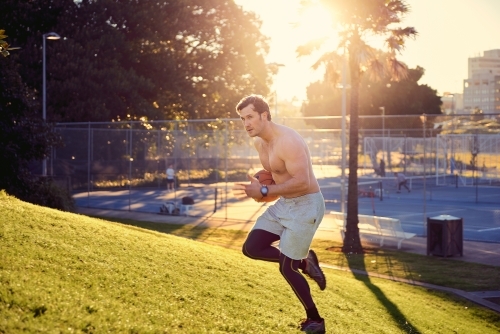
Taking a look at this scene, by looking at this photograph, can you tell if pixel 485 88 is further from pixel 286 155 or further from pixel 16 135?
pixel 286 155

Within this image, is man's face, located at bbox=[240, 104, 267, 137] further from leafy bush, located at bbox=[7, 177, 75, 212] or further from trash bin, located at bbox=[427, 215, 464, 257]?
leafy bush, located at bbox=[7, 177, 75, 212]

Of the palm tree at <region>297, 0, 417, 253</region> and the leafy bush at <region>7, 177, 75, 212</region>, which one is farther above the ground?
the palm tree at <region>297, 0, 417, 253</region>

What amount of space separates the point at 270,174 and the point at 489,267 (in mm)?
10844

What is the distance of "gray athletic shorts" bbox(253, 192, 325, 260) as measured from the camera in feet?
23.3

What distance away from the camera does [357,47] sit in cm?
2064

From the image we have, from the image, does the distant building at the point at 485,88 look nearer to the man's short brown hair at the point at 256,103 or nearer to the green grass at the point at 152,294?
the green grass at the point at 152,294

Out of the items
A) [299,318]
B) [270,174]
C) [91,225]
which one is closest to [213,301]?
[299,318]

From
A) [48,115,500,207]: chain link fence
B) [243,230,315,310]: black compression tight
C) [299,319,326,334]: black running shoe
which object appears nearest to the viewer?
[243,230,315,310]: black compression tight

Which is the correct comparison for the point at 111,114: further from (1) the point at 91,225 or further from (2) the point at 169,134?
(1) the point at 91,225

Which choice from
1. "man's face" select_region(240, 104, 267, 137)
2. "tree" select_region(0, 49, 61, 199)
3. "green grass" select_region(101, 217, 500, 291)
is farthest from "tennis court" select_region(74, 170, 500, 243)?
"man's face" select_region(240, 104, 267, 137)

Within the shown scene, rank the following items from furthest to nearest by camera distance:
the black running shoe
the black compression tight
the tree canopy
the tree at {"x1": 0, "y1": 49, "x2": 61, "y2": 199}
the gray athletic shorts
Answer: the tree canopy < the tree at {"x1": 0, "y1": 49, "x2": 61, "y2": 199} < the black running shoe < the black compression tight < the gray athletic shorts

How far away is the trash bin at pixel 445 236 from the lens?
18.5m

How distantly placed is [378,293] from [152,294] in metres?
6.20

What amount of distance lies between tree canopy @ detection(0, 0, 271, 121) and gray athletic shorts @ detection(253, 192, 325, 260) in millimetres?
34710
